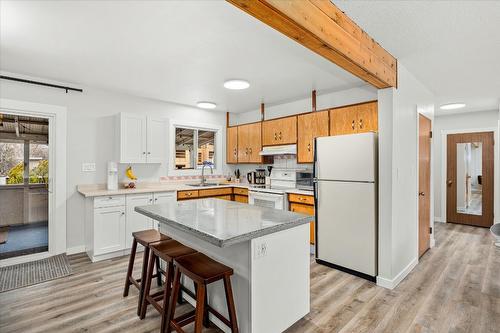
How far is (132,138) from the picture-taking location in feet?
13.8

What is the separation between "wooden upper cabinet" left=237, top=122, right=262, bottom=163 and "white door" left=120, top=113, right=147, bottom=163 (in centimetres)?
189

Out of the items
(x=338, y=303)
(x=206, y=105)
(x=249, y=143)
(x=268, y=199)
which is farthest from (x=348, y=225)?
(x=206, y=105)

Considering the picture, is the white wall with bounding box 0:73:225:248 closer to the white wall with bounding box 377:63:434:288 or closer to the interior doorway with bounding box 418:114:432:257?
the white wall with bounding box 377:63:434:288

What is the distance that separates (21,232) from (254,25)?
15.8ft

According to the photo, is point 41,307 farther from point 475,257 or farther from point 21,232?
point 475,257

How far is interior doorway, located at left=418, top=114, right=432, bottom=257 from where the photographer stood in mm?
3609

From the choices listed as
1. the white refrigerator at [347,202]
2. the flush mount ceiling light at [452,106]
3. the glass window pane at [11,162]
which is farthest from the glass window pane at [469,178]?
the glass window pane at [11,162]

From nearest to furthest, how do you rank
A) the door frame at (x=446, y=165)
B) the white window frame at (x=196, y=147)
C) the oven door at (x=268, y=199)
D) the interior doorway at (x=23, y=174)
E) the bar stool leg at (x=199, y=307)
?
the bar stool leg at (x=199, y=307), the interior doorway at (x=23, y=174), the oven door at (x=268, y=199), the white window frame at (x=196, y=147), the door frame at (x=446, y=165)

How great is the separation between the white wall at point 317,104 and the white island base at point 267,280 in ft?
8.17

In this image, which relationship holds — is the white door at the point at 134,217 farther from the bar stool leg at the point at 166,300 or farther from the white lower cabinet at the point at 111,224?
the bar stool leg at the point at 166,300

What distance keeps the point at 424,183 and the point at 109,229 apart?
176 inches

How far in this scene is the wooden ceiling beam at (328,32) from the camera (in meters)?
1.49

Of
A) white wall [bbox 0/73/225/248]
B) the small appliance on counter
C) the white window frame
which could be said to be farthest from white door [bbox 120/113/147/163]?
the white window frame

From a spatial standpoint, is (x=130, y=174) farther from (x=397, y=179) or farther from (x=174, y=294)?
(x=397, y=179)
